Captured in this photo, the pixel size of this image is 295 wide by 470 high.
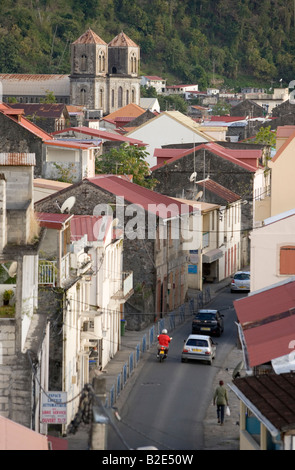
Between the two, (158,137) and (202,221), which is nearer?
(202,221)

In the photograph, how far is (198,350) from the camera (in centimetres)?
4128

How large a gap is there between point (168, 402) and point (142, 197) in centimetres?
1692

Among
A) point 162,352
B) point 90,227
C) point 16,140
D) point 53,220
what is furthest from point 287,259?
point 16,140

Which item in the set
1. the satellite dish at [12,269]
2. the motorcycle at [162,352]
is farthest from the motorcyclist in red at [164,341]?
the satellite dish at [12,269]

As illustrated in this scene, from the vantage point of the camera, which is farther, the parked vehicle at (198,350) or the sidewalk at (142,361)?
the parked vehicle at (198,350)

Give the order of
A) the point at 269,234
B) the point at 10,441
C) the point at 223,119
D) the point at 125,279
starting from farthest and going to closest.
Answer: the point at 223,119, the point at 125,279, the point at 269,234, the point at 10,441

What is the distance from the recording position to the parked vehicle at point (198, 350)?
135ft

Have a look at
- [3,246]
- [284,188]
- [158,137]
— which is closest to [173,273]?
[284,188]

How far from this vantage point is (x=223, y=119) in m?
146

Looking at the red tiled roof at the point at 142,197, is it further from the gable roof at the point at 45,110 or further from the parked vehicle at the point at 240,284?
the gable roof at the point at 45,110

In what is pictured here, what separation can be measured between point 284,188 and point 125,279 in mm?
7458

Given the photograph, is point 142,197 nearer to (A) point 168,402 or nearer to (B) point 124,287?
(B) point 124,287

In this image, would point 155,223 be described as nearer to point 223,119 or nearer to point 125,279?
point 125,279

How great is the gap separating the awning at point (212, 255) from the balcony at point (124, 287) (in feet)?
46.3
